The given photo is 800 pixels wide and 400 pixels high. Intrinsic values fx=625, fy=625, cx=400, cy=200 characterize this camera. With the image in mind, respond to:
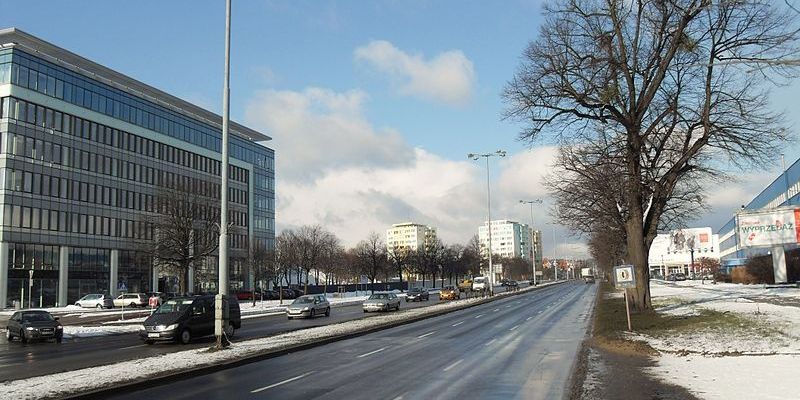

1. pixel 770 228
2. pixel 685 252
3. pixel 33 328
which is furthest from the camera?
pixel 685 252

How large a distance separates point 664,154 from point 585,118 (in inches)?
232

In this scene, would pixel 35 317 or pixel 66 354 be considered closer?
pixel 66 354

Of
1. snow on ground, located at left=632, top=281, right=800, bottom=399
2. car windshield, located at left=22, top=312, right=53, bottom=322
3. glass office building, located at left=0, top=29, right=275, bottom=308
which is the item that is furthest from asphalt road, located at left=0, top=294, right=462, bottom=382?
glass office building, located at left=0, top=29, right=275, bottom=308

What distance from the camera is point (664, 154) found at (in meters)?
30.0

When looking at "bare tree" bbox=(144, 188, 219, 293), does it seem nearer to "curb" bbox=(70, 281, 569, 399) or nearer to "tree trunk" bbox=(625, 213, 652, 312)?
"curb" bbox=(70, 281, 569, 399)

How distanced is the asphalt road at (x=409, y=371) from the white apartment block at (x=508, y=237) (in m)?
167

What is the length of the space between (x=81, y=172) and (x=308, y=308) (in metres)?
45.5

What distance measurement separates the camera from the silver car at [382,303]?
44.0 meters

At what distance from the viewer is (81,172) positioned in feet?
236

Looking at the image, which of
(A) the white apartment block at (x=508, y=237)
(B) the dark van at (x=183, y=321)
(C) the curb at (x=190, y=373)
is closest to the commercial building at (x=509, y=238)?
(A) the white apartment block at (x=508, y=237)

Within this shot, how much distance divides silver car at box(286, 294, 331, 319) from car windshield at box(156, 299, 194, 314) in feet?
46.4

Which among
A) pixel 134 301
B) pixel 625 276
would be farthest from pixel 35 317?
pixel 134 301

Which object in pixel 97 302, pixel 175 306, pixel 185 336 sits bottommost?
pixel 97 302

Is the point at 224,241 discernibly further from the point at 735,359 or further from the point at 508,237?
the point at 508,237
